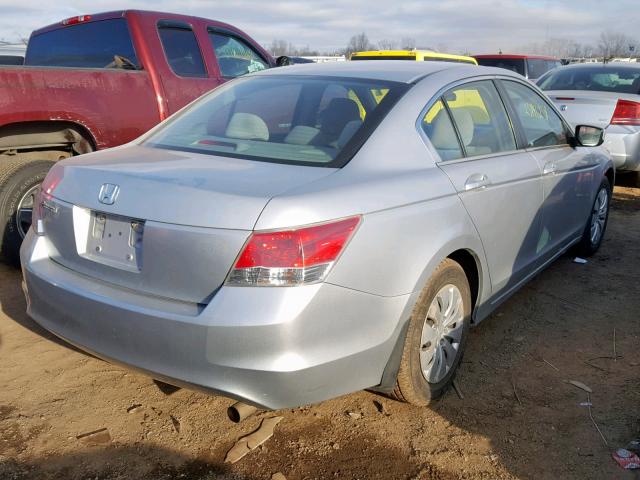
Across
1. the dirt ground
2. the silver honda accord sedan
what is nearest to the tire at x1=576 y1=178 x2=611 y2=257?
the dirt ground

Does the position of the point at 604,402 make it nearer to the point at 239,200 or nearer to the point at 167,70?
the point at 239,200

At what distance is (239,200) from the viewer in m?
2.29

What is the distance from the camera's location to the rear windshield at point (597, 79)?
26.7 ft

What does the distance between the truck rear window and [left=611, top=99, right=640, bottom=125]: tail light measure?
18.3 feet

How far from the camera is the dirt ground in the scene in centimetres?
263

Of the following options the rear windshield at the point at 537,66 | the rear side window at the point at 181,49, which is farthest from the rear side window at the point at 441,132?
the rear windshield at the point at 537,66

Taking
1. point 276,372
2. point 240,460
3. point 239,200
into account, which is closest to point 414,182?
point 239,200

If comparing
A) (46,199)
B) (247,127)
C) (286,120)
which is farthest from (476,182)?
(46,199)

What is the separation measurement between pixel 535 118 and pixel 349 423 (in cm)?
249

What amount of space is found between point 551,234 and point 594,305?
2.25ft

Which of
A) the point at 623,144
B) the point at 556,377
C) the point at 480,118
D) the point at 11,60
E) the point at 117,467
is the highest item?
the point at 11,60

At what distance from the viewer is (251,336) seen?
2.23 m

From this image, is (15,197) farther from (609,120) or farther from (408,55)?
(408,55)

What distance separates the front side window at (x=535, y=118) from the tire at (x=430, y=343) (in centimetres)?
132
